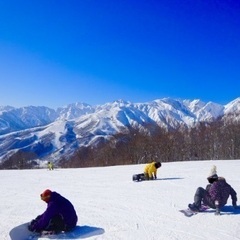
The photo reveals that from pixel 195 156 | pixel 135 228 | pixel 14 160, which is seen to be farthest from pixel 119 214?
pixel 14 160

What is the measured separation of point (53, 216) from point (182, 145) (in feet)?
225

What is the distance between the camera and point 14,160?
111 meters

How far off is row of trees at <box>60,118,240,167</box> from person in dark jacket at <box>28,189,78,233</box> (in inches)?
2482

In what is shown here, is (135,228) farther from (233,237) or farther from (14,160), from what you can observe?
(14,160)

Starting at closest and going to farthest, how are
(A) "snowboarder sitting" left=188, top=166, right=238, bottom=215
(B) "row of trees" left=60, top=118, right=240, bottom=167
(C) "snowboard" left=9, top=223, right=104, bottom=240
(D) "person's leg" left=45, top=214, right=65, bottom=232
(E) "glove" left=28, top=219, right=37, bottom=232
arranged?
(C) "snowboard" left=9, top=223, right=104, bottom=240 → (D) "person's leg" left=45, top=214, right=65, bottom=232 → (E) "glove" left=28, top=219, right=37, bottom=232 → (A) "snowboarder sitting" left=188, top=166, right=238, bottom=215 → (B) "row of trees" left=60, top=118, right=240, bottom=167

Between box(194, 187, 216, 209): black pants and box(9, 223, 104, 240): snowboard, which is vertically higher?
box(194, 187, 216, 209): black pants

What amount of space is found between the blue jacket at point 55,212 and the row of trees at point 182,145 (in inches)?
2479

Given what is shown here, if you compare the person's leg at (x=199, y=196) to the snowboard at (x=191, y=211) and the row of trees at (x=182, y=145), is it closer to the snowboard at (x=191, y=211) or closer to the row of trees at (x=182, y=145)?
the snowboard at (x=191, y=211)

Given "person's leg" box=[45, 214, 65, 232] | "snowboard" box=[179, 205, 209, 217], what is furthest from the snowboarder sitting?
"person's leg" box=[45, 214, 65, 232]

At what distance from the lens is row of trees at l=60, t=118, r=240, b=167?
236ft

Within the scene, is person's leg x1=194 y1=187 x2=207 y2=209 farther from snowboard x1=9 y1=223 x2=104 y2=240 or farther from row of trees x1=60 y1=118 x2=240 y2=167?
row of trees x1=60 y1=118 x2=240 y2=167

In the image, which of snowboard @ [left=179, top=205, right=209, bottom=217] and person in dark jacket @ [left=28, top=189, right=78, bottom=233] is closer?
person in dark jacket @ [left=28, top=189, right=78, bottom=233]

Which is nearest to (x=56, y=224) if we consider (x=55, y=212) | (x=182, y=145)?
(x=55, y=212)

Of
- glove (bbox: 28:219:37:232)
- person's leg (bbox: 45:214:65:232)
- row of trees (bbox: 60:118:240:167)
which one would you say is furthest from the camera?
row of trees (bbox: 60:118:240:167)
